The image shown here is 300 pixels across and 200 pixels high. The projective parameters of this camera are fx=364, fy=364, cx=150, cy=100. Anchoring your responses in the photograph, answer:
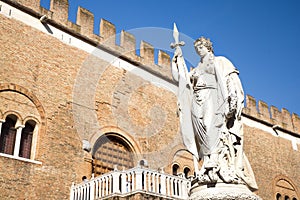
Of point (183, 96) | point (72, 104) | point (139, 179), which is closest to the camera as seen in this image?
point (183, 96)

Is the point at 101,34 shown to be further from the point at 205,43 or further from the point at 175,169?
the point at 205,43

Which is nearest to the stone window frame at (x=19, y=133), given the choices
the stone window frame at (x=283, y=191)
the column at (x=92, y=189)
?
the column at (x=92, y=189)

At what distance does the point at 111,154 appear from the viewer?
40.0 feet

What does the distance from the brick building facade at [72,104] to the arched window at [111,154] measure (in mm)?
35

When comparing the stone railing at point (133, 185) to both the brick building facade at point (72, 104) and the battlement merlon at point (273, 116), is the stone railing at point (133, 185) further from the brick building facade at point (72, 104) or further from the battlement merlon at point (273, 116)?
the battlement merlon at point (273, 116)

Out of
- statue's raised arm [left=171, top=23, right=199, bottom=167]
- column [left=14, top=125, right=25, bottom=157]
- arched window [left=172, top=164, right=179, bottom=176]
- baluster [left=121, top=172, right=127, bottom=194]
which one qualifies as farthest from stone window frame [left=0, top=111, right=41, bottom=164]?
statue's raised arm [left=171, top=23, right=199, bottom=167]

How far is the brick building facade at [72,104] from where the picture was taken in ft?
32.8

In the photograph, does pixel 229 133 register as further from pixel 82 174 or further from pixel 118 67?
pixel 118 67

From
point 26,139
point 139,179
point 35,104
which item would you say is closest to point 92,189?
point 139,179

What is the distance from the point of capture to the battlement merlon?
61.7ft

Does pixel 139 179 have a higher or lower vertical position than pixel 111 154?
lower

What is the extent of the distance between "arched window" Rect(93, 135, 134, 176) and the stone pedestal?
8585 mm

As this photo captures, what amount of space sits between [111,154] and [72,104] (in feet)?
7.07

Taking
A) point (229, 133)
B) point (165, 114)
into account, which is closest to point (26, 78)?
point (165, 114)
